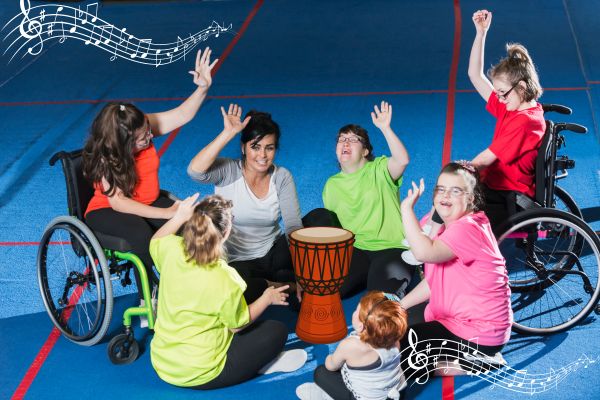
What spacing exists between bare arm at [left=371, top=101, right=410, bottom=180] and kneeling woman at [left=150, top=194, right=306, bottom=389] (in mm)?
1030

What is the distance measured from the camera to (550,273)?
4.24 m

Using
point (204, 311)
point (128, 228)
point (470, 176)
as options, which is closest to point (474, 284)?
point (470, 176)

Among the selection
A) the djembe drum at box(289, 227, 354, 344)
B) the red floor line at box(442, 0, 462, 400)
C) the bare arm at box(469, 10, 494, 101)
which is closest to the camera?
the red floor line at box(442, 0, 462, 400)

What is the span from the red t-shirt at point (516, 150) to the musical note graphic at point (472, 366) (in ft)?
3.17

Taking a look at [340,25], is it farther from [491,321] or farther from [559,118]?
[491,321]

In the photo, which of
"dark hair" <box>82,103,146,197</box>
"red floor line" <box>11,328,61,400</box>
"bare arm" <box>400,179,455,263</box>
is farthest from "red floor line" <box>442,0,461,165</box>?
"red floor line" <box>11,328,61,400</box>

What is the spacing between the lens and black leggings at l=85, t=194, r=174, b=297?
400 cm

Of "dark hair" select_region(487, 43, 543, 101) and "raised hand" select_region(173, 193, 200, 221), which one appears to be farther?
"dark hair" select_region(487, 43, 543, 101)

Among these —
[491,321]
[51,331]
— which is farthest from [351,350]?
[51,331]

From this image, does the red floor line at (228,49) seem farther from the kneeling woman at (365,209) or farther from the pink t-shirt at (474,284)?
the pink t-shirt at (474,284)

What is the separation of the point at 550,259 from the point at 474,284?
132 cm

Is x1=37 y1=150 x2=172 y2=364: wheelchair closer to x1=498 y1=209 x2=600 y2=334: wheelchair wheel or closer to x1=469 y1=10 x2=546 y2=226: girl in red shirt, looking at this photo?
x1=469 y1=10 x2=546 y2=226: girl in red shirt

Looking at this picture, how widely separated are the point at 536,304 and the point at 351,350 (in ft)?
4.87

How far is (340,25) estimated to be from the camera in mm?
10203
